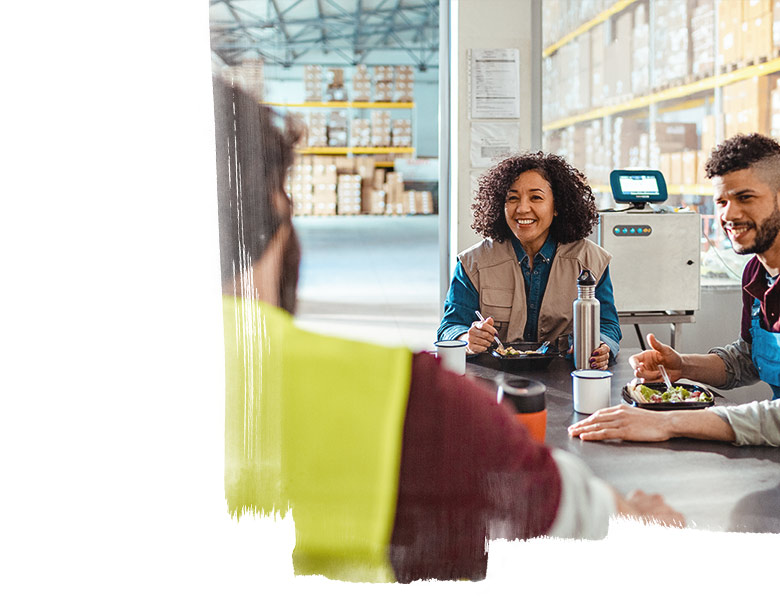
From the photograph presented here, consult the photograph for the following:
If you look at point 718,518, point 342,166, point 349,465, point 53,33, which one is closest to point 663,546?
point 718,518

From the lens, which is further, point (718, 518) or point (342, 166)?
point (718, 518)

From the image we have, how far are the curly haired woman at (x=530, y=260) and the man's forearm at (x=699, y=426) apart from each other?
726 mm

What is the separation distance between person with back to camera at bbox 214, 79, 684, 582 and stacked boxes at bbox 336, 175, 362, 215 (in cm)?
8

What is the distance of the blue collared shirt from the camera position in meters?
1.89

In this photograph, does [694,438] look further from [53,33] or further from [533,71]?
[533,71]

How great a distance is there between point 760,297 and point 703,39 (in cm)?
220

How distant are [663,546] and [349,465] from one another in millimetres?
353

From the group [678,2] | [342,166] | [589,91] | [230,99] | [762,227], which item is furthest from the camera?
[589,91]

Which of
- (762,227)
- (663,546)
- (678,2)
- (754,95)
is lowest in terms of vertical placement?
(663,546)

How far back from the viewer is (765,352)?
5.23 feet

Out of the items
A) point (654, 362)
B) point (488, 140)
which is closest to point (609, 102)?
point (488, 140)


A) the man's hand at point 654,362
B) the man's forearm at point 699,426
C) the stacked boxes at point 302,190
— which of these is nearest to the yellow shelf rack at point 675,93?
the man's hand at point 654,362

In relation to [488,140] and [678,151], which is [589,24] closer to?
[678,151]

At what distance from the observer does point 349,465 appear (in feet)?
2.04
